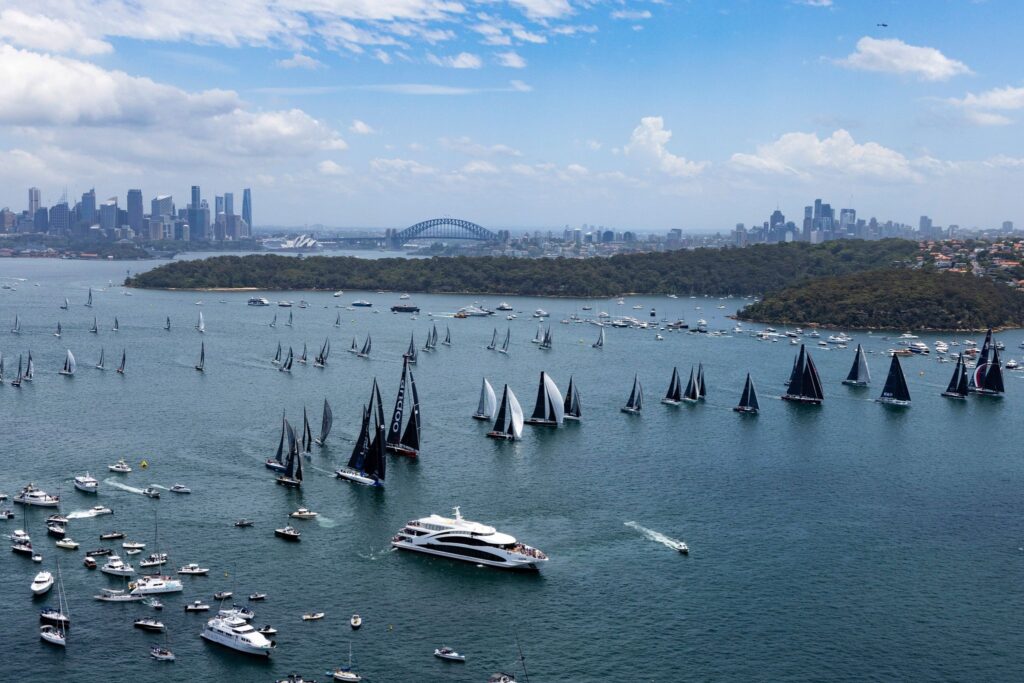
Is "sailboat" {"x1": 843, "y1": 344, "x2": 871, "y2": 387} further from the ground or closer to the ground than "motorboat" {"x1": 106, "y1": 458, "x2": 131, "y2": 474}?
further from the ground

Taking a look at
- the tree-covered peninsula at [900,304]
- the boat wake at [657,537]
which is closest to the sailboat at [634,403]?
the boat wake at [657,537]

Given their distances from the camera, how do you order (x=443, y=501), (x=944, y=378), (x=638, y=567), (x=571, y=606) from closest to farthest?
1. (x=571, y=606)
2. (x=638, y=567)
3. (x=443, y=501)
4. (x=944, y=378)

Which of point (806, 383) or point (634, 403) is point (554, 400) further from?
point (806, 383)

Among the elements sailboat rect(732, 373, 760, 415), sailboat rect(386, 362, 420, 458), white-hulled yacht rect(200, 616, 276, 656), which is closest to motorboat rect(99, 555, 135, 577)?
white-hulled yacht rect(200, 616, 276, 656)

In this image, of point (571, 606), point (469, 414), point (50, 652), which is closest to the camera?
point (50, 652)

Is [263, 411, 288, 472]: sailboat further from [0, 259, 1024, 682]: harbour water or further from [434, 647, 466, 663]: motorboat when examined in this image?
[434, 647, 466, 663]: motorboat

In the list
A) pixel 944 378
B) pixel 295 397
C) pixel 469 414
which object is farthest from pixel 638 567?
pixel 944 378

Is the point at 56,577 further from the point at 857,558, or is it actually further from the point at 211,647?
the point at 857,558
